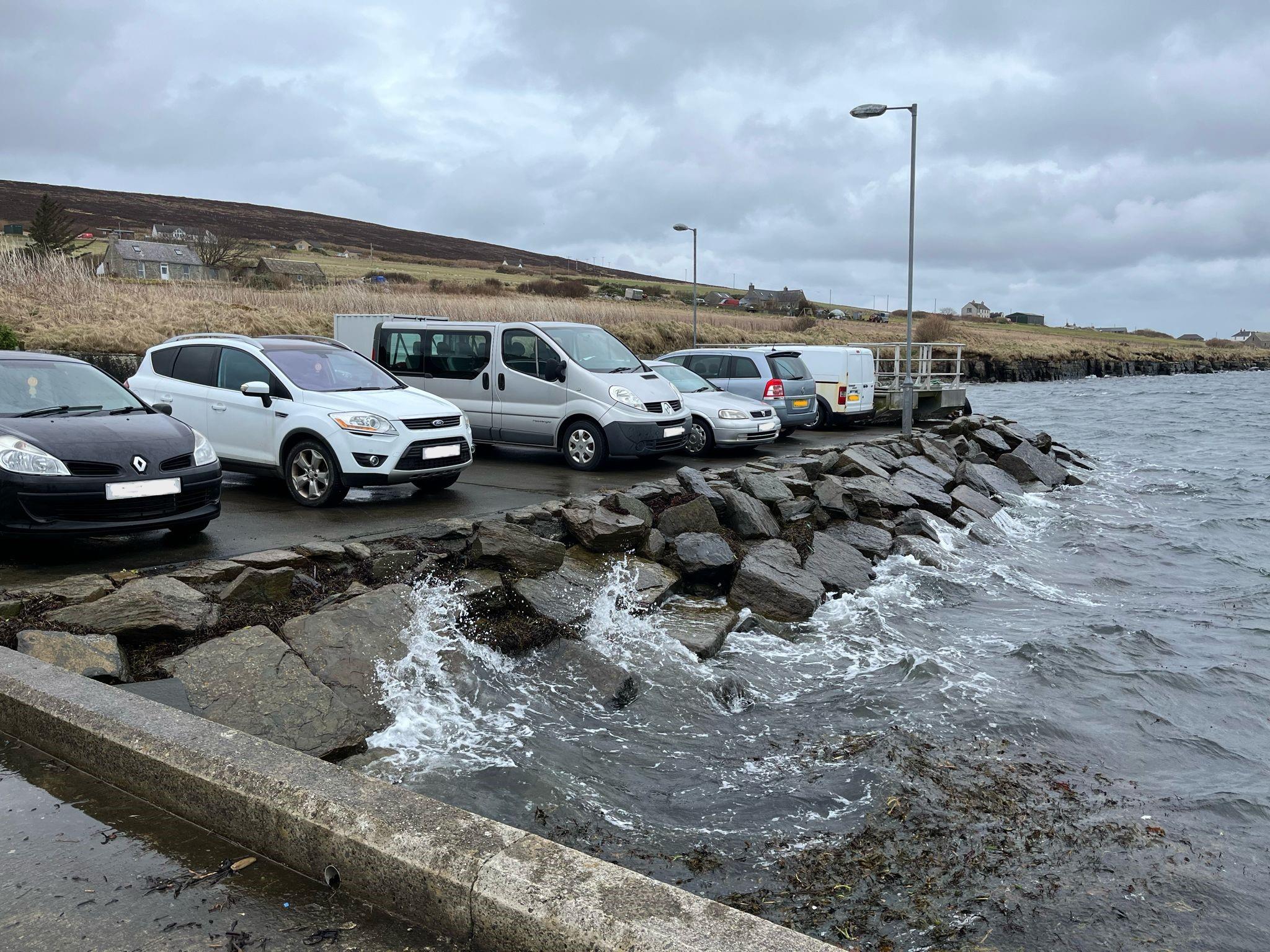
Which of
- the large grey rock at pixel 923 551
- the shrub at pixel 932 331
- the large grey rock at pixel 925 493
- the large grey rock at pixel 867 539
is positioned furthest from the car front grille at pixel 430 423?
the shrub at pixel 932 331

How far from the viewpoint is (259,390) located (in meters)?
10.0

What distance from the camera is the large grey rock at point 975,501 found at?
1602 cm

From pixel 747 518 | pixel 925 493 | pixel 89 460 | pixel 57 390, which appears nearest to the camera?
pixel 89 460

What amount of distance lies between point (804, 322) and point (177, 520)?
6121 centimetres

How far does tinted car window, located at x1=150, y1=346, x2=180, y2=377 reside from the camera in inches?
439

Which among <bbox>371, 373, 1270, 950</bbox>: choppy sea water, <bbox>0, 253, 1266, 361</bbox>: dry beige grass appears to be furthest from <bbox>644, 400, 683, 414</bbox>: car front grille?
<bbox>0, 253, 1266, 361</bbox>: dry beige grass

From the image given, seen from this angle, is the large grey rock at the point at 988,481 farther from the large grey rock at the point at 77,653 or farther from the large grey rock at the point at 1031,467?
the large grey rock at the point at 77,653

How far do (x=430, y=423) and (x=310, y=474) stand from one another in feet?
4.48

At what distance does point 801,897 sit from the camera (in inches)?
173

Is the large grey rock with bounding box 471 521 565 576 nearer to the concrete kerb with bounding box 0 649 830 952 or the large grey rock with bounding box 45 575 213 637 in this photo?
the large grey rock with bounding box 45 575 213 637

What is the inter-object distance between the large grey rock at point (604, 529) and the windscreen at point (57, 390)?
4162 millimetres

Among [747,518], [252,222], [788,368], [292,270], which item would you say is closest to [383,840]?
[747,518]

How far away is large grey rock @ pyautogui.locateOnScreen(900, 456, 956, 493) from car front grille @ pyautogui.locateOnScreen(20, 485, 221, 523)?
12.2m

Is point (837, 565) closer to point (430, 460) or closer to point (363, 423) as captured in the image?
point (430, 460)
